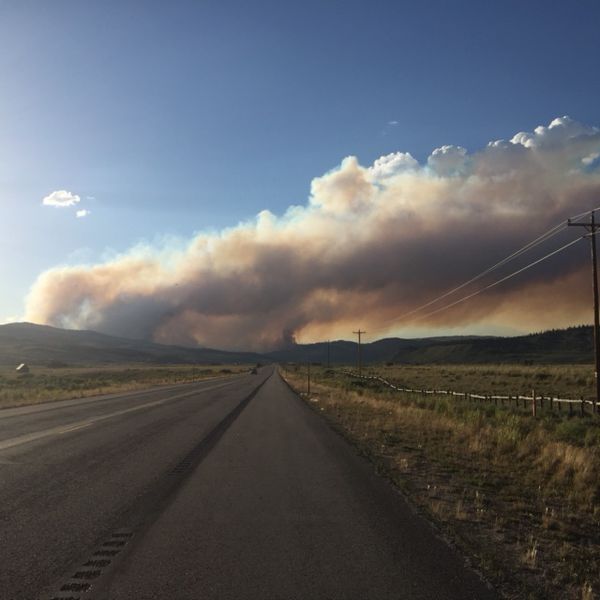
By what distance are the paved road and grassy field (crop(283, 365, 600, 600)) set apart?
1.82ft

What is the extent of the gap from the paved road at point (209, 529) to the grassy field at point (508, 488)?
555 millimetres

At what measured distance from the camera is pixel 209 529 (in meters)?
7.14

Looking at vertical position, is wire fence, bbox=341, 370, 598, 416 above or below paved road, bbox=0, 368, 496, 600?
below

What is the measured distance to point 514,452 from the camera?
14.9m

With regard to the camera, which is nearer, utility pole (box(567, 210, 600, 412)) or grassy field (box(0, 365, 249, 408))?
utility pole (box(567, 210, 600, 412))

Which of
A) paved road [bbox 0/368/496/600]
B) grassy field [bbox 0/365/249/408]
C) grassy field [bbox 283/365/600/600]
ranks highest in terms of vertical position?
paved road [bbox 0/368/496/600]

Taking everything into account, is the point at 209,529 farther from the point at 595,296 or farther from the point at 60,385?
the point at 60,385

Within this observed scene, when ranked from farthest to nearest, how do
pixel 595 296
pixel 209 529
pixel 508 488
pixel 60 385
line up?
pixel 60 385 < pixel 595 296 < pixel 508 488 < pixel 209 529

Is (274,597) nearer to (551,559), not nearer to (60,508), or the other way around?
(551,559)

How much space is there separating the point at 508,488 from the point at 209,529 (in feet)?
20.0

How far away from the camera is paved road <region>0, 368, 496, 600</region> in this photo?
5277 mm

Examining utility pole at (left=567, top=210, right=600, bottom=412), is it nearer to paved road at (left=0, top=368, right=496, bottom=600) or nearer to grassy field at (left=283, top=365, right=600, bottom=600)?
grassy field at (left=283, top=365, right=600, bottom=600)

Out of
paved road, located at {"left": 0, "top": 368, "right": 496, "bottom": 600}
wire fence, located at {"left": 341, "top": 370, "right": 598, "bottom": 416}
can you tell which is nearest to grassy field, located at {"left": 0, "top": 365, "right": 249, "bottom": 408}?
paved road, located at {"left": 0, "top": 368, "right": 496, "bottom": 600}

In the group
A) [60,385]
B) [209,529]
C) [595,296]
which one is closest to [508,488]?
[209,529]
